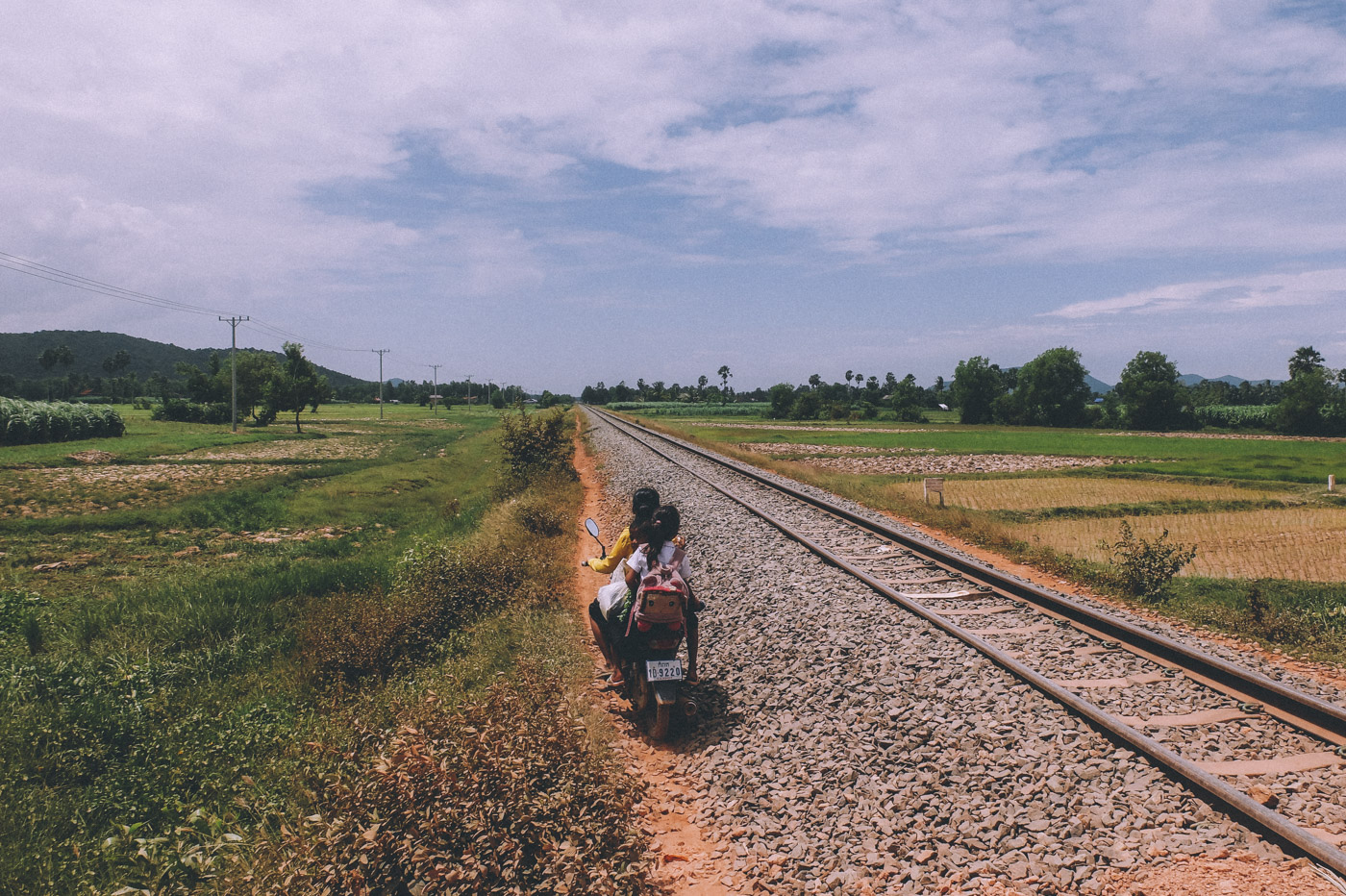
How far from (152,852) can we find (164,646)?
614cm

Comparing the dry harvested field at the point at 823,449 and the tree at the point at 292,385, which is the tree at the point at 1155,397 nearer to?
the dry harvested field at the point at 823,449

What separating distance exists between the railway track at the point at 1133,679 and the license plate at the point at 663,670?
113 inches

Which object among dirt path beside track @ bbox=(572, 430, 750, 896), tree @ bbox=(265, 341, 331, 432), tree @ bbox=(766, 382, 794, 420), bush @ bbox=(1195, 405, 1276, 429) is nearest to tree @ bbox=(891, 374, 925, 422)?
tree @ bbox=(766, 382, 794, 420)

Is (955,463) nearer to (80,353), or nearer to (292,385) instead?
(292,385)

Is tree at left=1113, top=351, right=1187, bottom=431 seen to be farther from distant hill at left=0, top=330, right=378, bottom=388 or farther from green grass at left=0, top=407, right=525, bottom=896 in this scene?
distant hill at left=0, top=330, right=378, bottom=388

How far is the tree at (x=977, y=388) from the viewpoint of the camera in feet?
323

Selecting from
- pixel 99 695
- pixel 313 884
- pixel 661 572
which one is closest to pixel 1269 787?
pixel 661 572

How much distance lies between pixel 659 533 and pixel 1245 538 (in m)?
15.6

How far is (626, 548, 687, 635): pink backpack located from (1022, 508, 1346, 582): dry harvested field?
34.1ft

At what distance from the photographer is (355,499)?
76.6ft

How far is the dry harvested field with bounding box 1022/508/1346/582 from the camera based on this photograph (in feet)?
39.1

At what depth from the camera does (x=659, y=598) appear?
539 cm

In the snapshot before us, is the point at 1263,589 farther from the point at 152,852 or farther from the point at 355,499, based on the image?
the point at 355,499

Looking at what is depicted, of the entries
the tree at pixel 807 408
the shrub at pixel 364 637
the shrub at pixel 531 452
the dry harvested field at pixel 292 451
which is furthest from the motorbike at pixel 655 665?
the tree at pixel 807 408
